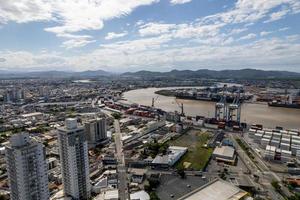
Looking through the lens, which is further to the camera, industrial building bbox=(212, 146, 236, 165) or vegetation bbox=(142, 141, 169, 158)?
vegetation bbox=(142, 141, 169, 158)

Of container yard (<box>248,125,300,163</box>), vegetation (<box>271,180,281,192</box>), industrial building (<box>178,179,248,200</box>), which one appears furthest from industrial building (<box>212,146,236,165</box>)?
industrial building (<box>178,179,248,200</box>)

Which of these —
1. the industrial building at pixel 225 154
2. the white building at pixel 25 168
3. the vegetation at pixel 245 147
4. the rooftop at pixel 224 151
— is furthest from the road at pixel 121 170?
the vegetation at pixel 245 147

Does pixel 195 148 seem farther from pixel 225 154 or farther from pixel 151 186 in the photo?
pixel 151 186

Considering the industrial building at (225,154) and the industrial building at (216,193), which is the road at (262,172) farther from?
the industrial building at (216,193)

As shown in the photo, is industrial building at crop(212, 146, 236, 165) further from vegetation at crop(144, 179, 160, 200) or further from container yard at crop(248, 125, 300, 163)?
vegetation at crop(144, 179, 160, 200)

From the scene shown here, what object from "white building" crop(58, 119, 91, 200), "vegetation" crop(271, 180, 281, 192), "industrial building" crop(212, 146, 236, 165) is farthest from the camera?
"industrial building" crop(212, 146, 236, 165)

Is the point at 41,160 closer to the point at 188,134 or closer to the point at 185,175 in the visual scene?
the point at 185,175

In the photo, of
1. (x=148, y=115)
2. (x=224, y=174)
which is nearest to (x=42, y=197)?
(x=224, y=174)
